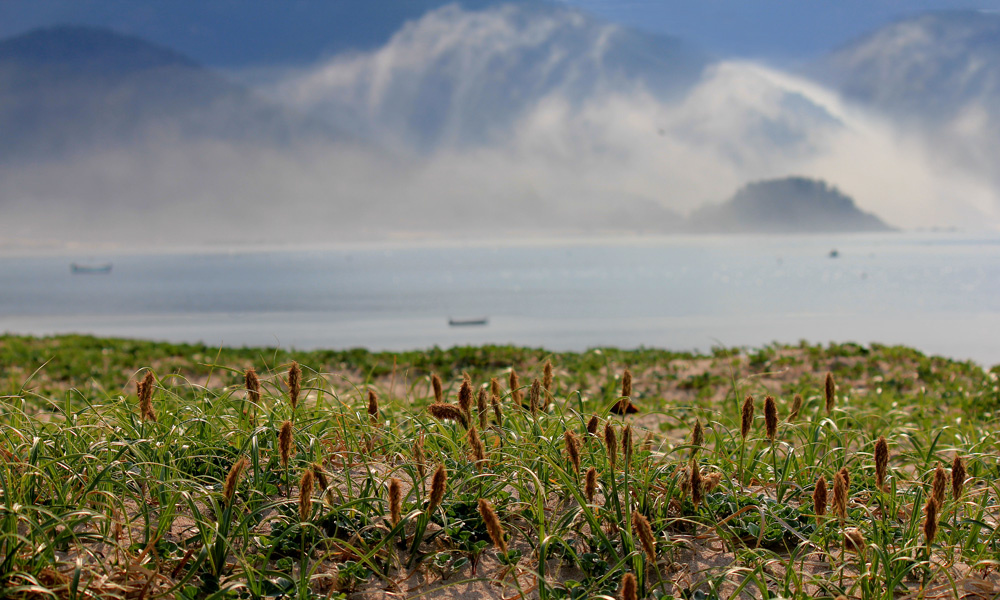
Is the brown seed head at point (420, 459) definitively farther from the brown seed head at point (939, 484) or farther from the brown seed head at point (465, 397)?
the brown seed head at point (939, 484)

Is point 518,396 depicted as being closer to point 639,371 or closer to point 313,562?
point 313,562

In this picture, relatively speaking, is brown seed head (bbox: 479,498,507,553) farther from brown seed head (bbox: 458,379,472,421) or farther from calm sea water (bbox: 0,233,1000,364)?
calm sea water (bbox: 0,233,1000,364)

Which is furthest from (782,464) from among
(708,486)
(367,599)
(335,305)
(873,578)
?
(335,305)

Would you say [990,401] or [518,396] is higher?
[518,396]

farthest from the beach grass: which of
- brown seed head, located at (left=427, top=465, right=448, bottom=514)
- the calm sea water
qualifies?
the calm sea water

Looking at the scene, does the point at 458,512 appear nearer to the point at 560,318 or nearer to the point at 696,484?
the point at 696,484

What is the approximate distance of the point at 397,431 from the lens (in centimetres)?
366

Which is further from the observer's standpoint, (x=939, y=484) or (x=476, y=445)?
(x=476, y=445)

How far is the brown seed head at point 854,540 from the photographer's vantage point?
226 cm

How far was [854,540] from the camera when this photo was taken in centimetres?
247

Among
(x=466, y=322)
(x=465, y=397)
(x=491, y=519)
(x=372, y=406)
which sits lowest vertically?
(x=491, y=519)

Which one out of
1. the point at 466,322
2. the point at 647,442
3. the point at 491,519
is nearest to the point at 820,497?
the point at 491,519

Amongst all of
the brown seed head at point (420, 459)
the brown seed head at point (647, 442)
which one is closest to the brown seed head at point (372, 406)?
the brown seed head at point (420, 459)

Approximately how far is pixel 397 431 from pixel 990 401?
6.88m
